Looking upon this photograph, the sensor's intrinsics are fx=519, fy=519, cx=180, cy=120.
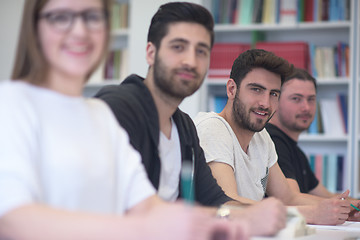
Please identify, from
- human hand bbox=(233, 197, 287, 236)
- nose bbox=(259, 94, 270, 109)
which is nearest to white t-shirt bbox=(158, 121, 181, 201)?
human hand bbox=(233, 197, 287, 236)

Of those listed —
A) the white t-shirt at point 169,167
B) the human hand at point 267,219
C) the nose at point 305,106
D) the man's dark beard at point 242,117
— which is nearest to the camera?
the human hand at point 267,219

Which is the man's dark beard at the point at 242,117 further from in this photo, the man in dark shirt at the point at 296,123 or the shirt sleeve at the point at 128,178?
the shirt sleeve at the point at 128,178

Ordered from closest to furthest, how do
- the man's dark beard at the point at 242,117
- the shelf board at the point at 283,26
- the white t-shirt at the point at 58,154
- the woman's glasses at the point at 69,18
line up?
the white t-shirt at the point at 58,154 → the woman's glasses at the point at 69,18 → the man's dark beard at the point at 242,117 → the shelf board at the point at 283,26

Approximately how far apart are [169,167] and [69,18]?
71cm

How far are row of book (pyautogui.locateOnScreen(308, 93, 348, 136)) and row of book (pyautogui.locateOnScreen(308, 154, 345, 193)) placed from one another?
173mm

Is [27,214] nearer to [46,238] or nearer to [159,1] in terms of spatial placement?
[46,238]

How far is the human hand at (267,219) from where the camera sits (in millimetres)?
1143

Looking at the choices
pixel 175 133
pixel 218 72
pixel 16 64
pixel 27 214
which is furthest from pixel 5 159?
pixel 218 72

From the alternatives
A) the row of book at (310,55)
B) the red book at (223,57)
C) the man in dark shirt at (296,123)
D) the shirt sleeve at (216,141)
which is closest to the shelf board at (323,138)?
the row of book at (310,55)

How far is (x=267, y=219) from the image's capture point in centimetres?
115

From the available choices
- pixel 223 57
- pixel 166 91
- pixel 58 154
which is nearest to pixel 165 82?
pixel 166 91

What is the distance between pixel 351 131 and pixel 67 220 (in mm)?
3213

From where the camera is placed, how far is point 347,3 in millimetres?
3666

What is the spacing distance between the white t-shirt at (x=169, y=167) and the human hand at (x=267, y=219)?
370mm
